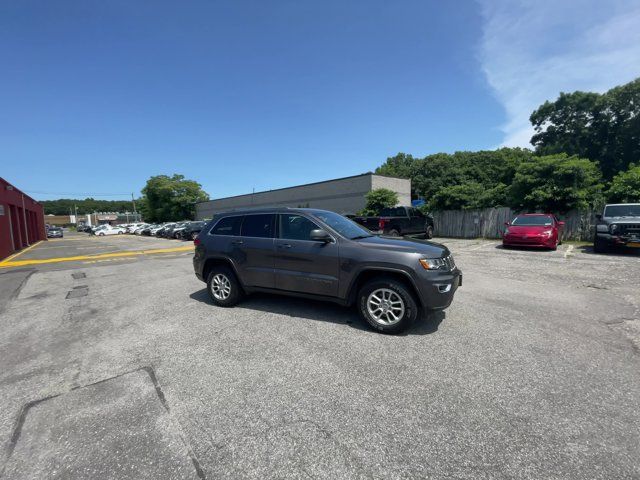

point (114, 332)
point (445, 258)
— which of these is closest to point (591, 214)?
point (445, 258)

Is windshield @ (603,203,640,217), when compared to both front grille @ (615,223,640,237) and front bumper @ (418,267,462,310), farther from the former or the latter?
front bumper @ (418,267,462,310)

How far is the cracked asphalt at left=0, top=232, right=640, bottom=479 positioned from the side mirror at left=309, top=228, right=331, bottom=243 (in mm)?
1225

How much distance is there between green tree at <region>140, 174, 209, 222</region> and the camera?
54.2 metres

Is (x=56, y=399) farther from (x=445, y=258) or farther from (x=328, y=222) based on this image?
(x=445, y=258)

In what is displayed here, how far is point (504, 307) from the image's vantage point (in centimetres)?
510

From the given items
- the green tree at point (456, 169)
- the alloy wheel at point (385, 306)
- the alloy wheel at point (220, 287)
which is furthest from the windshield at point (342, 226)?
the green tree at point (456, 169)

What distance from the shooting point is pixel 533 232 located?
11867 mm

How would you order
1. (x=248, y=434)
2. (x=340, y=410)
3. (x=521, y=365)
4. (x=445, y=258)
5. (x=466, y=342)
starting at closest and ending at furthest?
(x=248, y=434) → (x=340, y=410) → (x=521, y=365) → (x=466, y=342) → (x=445, y=258)

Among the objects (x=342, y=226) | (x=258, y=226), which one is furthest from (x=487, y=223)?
(x=258, y=226)

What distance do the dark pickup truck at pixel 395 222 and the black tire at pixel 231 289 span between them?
10018 millimetres

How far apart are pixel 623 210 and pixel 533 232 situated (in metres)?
2.94

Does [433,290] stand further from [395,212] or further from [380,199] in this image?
[380,199]

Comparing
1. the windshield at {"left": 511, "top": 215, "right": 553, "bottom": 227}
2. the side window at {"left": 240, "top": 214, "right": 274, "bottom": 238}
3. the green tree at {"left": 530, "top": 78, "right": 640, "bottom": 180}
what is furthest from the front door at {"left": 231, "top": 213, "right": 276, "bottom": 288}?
the green tree at {"left": 530, "top": 78, "right": 640, "bottom": 180}

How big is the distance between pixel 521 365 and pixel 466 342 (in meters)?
0.65
